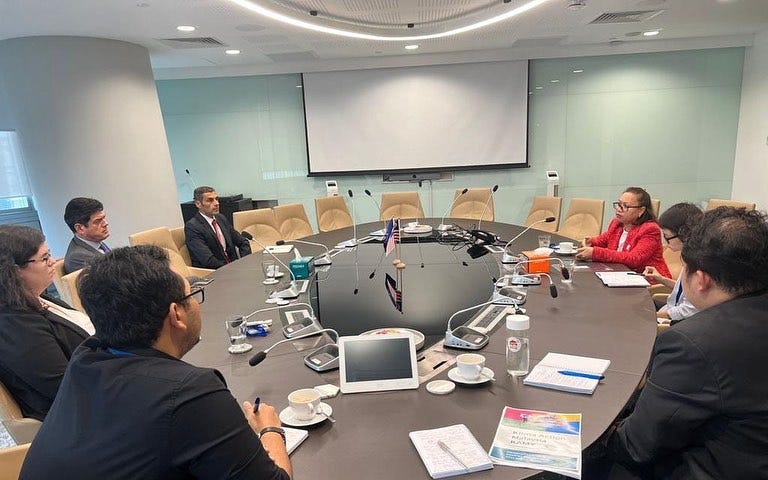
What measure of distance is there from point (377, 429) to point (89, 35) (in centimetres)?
496

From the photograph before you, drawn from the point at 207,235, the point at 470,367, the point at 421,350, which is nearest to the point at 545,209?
the point at 207,235

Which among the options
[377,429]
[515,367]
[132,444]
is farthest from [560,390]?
[132,444]

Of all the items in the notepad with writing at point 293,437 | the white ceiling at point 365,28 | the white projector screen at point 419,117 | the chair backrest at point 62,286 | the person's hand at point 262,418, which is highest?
the white ceiling at point 365,28

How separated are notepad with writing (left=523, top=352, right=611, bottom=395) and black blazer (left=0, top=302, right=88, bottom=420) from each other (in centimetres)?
167

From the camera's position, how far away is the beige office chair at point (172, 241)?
3.51 m

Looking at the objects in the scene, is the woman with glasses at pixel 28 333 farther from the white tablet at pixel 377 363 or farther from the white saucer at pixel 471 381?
the white saucer at pixel 471 381

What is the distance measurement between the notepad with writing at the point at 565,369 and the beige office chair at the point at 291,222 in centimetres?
372

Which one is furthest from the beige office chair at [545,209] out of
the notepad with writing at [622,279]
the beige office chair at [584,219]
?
Result: the notepad with writing at [622,279]

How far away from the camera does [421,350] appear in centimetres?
186

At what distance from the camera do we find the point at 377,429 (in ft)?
4.37

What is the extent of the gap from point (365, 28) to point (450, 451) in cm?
445

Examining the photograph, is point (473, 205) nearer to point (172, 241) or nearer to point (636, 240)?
point (636, 240)

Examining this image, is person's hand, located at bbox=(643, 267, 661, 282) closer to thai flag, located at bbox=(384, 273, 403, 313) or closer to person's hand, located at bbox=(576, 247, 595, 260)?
person's hand, located at bbox=(576, 247, 595, 260)

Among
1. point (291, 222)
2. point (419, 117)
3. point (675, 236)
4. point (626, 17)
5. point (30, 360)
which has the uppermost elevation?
point (626, 17)
